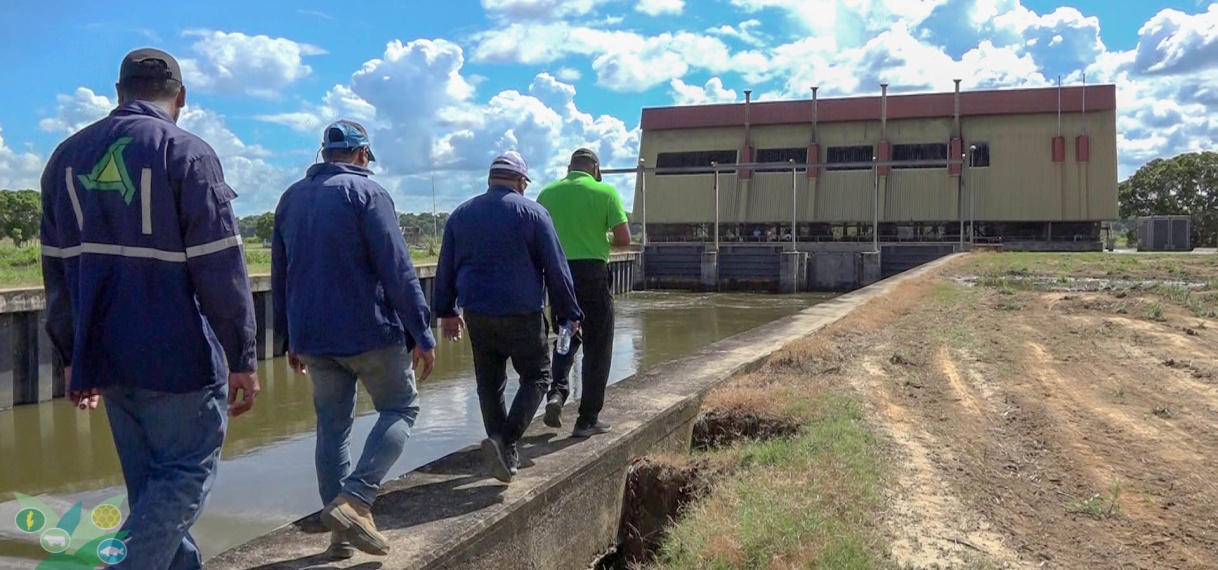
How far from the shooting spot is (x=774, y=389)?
600 cm

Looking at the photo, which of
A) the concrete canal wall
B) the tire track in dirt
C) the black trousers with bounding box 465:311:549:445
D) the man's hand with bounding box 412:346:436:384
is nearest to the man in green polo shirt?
the black trousers with bounding box 465:311:549:445

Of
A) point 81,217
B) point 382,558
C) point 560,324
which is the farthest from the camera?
point 560,324

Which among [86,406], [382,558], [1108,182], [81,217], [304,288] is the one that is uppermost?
[1108,182]

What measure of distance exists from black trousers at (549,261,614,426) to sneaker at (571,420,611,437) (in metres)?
0.14

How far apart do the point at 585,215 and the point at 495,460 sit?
4.39 ft

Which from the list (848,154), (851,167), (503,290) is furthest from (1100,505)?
(848,154)

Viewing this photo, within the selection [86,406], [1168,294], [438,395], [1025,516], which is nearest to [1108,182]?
[1168,294]

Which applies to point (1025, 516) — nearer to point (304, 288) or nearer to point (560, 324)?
point (560, 324)

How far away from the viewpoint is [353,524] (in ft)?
9.02

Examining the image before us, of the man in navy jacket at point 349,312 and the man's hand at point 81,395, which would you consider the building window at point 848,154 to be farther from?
the man's hand at point 81,395

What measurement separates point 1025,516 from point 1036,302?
36.8ft

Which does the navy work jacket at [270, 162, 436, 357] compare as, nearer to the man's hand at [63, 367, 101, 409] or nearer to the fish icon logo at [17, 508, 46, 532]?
the man's hand at [63, 367, 101, 409]

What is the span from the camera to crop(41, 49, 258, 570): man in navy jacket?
7.17ft
